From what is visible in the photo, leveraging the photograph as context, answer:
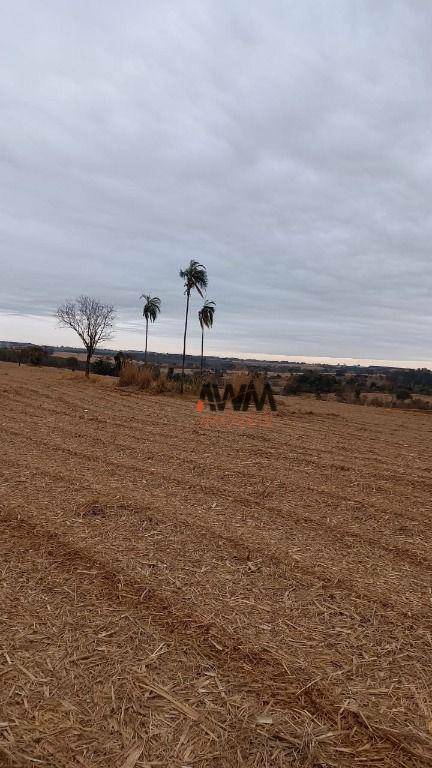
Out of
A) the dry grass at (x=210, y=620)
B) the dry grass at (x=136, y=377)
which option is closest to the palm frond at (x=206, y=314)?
the dry grass at (x=136, y=377)

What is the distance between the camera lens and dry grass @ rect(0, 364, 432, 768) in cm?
170

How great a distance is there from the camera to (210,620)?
2367 millimetres

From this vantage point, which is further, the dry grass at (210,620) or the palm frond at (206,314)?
the palm frond at (206,314)

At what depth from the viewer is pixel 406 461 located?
6688 mm

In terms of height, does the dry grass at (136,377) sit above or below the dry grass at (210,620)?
above

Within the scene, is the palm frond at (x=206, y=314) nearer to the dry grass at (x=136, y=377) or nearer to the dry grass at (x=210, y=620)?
the dry grass at (x=136, y=377)

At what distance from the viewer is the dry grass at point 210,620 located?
5.57 feet

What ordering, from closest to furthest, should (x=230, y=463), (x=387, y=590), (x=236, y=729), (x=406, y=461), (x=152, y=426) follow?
(x=236, y=729), (x=387, y=590), (x=230, y=463), (x=406, y=461), (x=152, y=426)

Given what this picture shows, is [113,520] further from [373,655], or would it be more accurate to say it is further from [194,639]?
[373,655]

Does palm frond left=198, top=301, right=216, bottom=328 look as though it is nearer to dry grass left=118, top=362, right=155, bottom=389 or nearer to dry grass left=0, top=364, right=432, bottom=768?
dry grass left=118, top=362, right=155, bottom=389

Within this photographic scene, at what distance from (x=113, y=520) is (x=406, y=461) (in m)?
4.72

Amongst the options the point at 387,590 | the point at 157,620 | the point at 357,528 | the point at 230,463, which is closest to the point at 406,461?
the point at 230,463

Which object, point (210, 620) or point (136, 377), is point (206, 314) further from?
point (210, 620)

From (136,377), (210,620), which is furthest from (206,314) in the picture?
(210,620)
